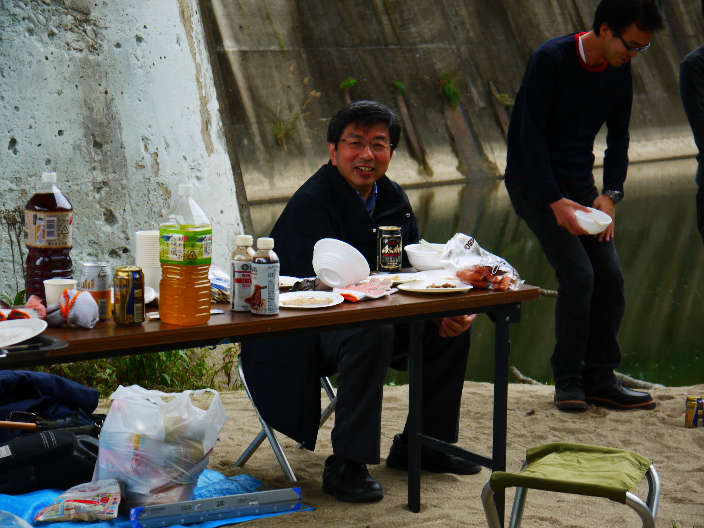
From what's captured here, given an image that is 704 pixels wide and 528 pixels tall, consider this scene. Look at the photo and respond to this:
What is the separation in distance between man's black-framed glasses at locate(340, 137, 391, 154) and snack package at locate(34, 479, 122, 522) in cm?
136

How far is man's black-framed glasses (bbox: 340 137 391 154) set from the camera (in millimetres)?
3248

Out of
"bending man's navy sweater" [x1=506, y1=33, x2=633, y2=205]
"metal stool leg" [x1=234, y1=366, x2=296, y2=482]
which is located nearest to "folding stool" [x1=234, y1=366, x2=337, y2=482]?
"metal stool leg" [x1=234, y1=366, x2=296, y2=482]

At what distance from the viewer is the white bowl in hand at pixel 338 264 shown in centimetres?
272

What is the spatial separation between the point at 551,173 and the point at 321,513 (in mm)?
1841

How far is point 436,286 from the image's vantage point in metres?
2.75

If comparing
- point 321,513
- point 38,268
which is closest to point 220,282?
point 38,268

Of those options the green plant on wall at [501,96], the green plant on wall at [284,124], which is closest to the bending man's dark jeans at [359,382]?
the green plant on wall at [284,124]

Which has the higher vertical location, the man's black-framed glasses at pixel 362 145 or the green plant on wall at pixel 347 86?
the green plant on wall at pixel 347 86

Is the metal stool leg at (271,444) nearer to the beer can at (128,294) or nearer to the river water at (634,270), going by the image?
the beer can at (128,294)

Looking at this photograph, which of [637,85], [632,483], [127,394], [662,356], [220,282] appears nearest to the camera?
[632,483]

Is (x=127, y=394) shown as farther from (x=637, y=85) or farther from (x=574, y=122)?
(x=637, y=85)

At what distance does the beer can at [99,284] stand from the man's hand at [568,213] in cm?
224

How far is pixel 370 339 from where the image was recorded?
294cm

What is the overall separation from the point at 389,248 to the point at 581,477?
3.77ft
